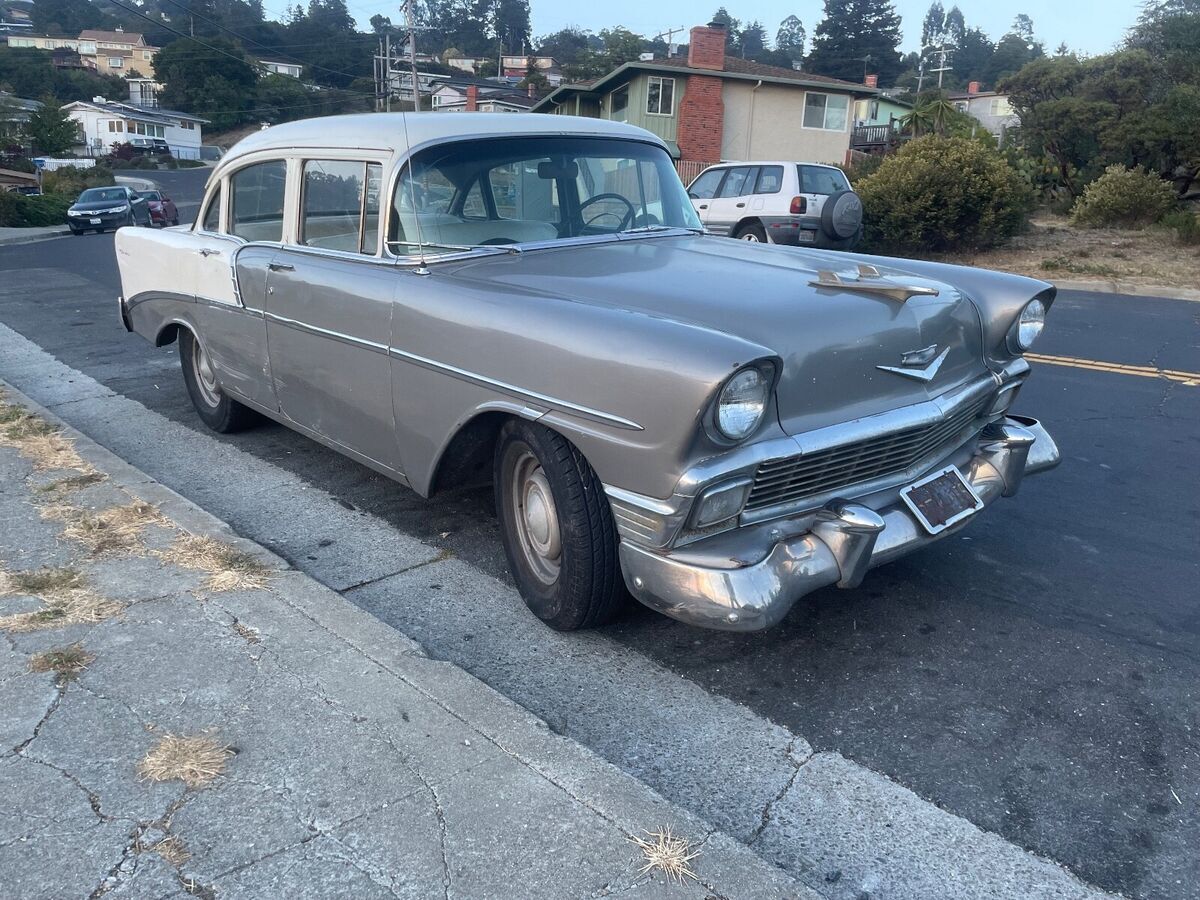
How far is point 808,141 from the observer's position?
34.3 meters

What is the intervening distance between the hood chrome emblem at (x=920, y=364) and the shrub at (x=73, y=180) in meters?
37.5

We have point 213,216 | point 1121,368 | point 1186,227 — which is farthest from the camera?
point 1186,227

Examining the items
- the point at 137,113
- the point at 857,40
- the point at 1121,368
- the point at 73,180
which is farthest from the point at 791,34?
the point at 1121,368

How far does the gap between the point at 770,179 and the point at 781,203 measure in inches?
22.0

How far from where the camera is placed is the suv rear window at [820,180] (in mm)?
14219

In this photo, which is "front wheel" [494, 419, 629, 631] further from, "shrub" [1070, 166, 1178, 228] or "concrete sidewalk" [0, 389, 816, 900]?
"shrub" [1070, 166, 1178, 228]

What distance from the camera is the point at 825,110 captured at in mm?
34062

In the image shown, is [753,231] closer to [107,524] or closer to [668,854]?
[107,524]

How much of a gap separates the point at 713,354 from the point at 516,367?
2.43ft

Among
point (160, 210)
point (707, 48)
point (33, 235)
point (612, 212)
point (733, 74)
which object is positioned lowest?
point (33, 235)

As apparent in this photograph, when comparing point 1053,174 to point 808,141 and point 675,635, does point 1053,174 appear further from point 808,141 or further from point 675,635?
point 675,635

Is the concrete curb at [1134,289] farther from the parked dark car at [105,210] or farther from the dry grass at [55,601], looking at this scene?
the parked dark car at [105,210]

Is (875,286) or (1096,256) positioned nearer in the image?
(875,286)

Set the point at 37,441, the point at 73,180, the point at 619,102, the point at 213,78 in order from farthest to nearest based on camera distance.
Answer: the point at 213,78 < the point at 73,180 < the point at 619,102 < the point at 37,441
